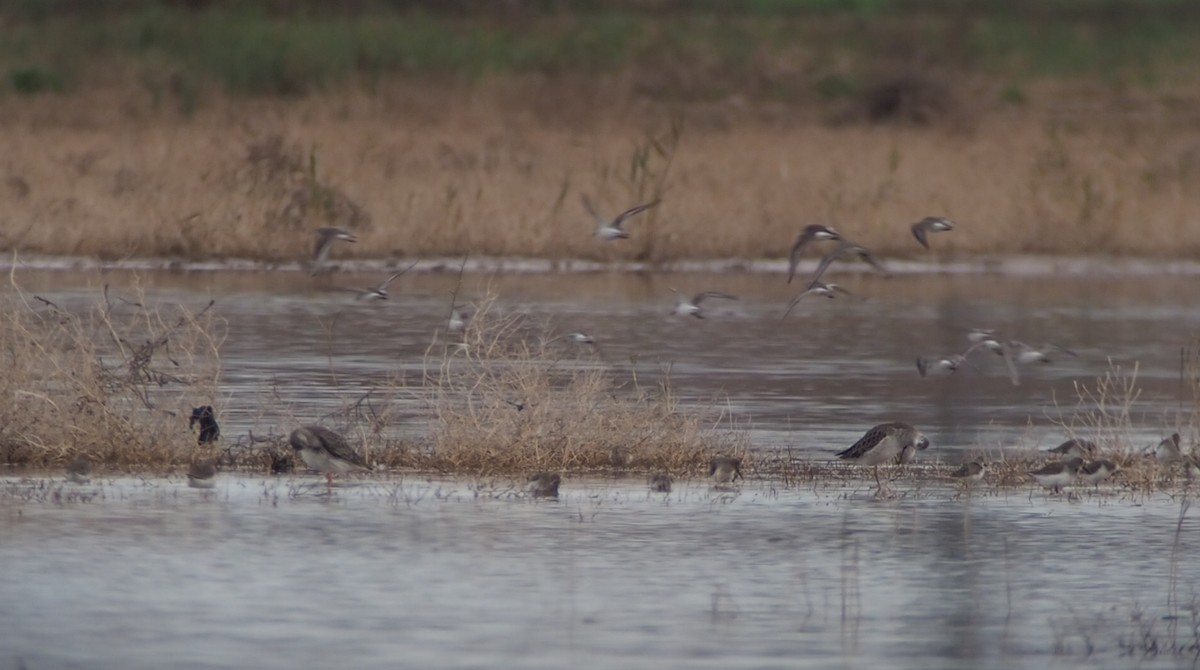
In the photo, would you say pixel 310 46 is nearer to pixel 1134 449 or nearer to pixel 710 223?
pixel 710 223

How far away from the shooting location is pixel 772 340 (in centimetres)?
1948

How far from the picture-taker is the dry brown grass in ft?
87.4

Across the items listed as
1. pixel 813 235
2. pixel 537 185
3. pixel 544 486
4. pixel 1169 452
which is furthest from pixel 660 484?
pixel 537 185

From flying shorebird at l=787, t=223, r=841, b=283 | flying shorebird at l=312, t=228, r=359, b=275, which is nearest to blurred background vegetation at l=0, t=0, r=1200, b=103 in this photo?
flying shorebird at l=312, t=228, r=359, b=275

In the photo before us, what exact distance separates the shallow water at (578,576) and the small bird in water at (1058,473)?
0.50 feet

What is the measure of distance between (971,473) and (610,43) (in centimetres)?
3990

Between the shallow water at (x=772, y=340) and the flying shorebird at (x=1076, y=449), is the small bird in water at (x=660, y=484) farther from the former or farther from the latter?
the flying shorebird at (x=1076, y=449)

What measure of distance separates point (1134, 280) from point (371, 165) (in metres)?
10.4

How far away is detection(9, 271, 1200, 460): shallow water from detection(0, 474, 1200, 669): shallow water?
4.67 feet

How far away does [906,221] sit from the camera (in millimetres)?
28625

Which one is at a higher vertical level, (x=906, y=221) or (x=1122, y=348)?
(x=906, y=221)

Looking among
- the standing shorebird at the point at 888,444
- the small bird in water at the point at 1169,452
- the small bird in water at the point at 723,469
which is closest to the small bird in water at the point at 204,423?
the small bird in water at the point at 723,469

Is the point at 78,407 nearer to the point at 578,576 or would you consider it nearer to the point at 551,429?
the point at 551,429

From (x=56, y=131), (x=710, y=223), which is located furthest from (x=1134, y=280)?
(x=56, y=131)
